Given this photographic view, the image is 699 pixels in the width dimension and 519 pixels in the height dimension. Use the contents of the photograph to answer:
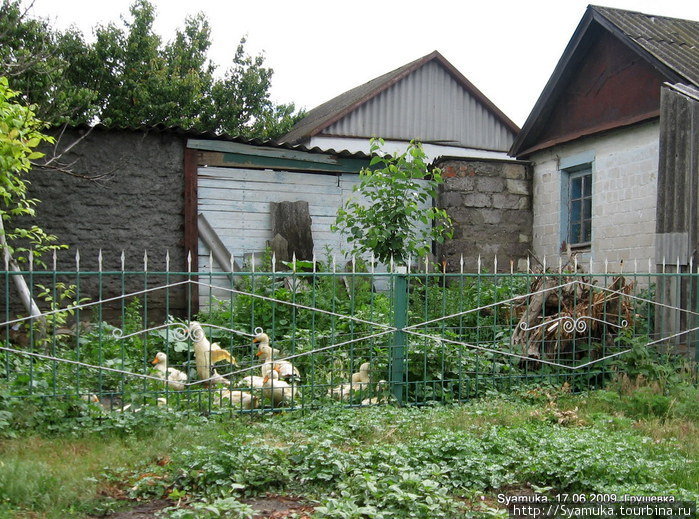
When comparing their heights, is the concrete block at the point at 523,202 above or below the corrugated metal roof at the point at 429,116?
below

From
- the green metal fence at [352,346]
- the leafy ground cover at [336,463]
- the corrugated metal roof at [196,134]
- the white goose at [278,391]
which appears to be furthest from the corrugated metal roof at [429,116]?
the leafy ground cover at [336,463]

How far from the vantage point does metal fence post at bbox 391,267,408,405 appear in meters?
5.49

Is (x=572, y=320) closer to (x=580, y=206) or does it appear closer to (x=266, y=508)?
(x=266, y=508)

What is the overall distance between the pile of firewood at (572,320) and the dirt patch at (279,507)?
10.5ft

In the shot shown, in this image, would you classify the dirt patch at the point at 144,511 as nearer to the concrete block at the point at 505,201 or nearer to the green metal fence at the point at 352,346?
the green metal fence at the point at 352,346

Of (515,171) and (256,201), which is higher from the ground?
(515,171)

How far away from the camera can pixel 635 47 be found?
8.51 metres

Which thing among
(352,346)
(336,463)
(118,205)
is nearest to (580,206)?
(352,346)

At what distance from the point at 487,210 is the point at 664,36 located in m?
3.33

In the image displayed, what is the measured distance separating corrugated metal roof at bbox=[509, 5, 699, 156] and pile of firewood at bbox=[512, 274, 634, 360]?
2903 mm

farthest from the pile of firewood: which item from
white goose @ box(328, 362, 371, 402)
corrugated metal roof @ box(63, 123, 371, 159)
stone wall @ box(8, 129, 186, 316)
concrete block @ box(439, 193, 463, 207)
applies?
stone wall @ box(8, 129, 186, 316)

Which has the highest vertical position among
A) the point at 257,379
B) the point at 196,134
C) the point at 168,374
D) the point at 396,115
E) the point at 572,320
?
the point at 396,115

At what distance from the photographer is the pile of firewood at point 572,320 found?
242 inches

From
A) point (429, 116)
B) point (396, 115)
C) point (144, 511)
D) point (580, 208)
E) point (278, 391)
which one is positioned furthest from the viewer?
point (429, 116)
